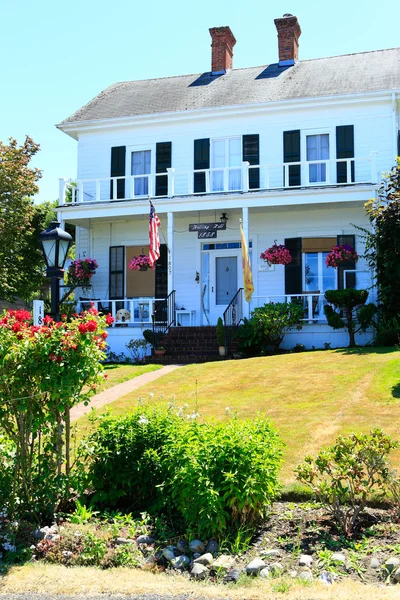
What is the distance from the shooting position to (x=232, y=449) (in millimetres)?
5898

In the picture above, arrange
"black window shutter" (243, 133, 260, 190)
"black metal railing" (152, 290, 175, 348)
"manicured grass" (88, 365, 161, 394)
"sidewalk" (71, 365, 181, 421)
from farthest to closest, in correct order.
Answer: "black window shutter" (243, 133, 260, 190) < "black metal railing" (152, 290, 175, 348) < "manicured grass" (88, 365, 161, 394) < "sidewalk" (71, 365, 181, 421)

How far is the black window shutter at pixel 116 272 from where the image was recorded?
21906mm

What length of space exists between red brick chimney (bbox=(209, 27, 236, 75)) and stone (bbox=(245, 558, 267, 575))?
21.4 meters

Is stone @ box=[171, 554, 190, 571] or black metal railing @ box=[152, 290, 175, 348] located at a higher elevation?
black metal railing @ box=[152, 290, 175, 348]

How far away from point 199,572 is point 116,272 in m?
17.3

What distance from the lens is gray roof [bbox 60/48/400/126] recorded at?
68.7ft

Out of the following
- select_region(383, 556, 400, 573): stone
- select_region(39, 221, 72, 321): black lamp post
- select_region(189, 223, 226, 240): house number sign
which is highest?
select_region(189, 223, 226, 240): house number sign

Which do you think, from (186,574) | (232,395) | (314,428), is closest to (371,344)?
(232,395)

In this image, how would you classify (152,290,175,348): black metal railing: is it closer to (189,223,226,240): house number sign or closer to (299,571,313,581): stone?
(189,223,226,240): house number sign

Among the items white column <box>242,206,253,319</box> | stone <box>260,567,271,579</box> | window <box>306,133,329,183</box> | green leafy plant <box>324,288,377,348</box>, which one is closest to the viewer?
stone <box>260,567,271,579</box>

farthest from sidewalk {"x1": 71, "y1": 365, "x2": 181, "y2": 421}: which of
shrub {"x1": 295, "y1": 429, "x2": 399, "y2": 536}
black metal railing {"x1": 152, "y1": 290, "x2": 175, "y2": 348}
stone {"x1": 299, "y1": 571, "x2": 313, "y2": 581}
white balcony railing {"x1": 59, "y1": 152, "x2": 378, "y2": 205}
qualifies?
white balcony railing {"x1": 59, "y1": 152, "x2": 378, "y2": 205}

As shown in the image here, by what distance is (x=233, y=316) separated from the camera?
735 inches

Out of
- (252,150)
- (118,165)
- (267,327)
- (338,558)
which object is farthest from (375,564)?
(118,165)

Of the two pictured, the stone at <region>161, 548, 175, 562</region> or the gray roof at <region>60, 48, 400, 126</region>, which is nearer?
the stone at <region>161, 548, 175, 562</region>
